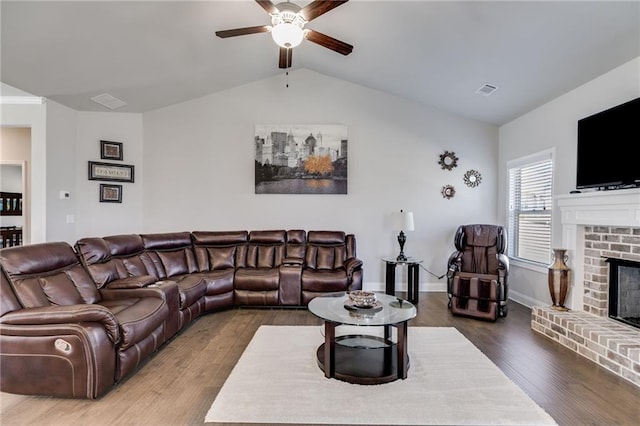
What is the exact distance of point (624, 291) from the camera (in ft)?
10.1

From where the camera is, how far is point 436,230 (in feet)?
17.4

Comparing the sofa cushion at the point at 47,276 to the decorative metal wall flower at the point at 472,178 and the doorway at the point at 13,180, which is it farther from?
the decorative metal wall flower at the point at 472,178

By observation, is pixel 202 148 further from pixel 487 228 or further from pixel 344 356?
pixel 487 228

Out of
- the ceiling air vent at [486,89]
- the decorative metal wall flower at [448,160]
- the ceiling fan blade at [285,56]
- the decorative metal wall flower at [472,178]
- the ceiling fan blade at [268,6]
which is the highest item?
the ceiling air vent at [486,89]

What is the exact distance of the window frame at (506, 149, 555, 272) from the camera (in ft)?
13.4

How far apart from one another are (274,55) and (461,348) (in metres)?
4.26

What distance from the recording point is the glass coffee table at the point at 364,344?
2.40 metres

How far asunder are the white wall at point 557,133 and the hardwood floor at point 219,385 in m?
1.12

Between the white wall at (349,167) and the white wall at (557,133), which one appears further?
the white wall at (349,167)

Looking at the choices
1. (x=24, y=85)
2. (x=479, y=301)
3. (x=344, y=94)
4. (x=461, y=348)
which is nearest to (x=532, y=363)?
(x=461, y=348)

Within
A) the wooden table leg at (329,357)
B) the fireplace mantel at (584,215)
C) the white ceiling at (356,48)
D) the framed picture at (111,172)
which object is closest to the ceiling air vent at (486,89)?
the white ceiling at (356,48)

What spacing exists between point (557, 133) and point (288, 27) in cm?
344

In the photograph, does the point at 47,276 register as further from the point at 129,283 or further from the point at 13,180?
the point at 13,180

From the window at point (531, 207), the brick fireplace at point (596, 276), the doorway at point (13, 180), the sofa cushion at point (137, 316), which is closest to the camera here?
the sofa cushion at point (137, 316)
